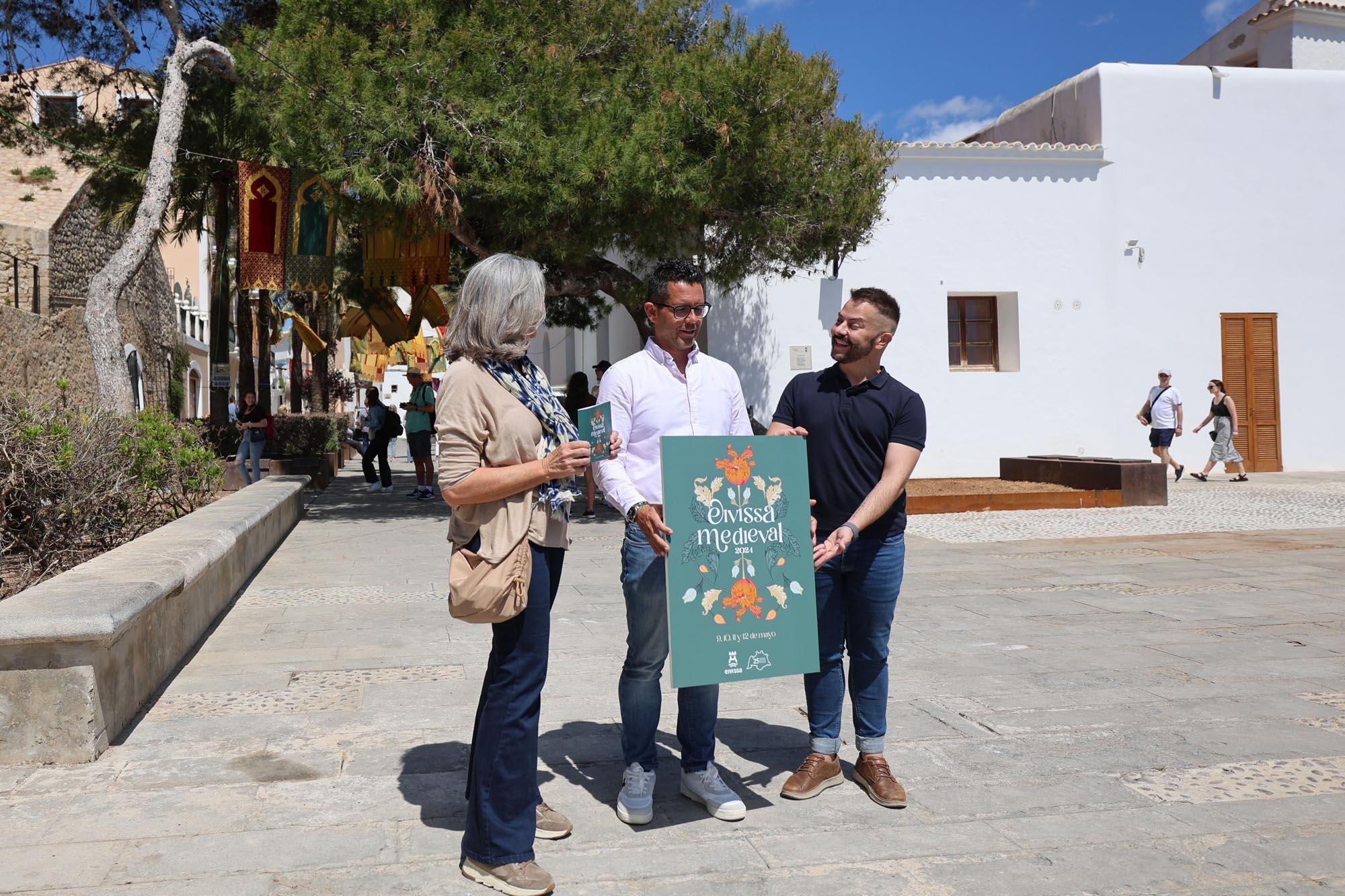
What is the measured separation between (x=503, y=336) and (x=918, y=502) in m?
11.1

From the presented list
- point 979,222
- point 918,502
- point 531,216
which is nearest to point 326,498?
point 531,216

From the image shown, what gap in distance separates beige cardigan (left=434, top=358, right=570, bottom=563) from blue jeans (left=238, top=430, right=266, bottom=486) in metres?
14.5

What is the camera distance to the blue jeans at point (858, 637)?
153 inches

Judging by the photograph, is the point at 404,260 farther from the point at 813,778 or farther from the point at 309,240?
the point at 813,778

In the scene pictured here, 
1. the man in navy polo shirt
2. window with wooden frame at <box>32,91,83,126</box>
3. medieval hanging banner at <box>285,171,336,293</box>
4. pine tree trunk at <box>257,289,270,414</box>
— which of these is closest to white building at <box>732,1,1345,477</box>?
medieval hanging banner at <box>285,171,336,293</box>

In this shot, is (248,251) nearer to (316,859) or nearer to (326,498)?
(326,498)

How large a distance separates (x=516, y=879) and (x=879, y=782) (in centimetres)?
132

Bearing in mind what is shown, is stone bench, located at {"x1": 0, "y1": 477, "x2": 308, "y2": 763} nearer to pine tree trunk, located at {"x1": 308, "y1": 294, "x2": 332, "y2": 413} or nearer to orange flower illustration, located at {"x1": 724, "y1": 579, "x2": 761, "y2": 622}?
orange flower illustration, located at {"x1": 724, "y1": 579, "x2": 761, "y2": 622}

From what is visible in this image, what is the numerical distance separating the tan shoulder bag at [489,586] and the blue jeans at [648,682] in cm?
56

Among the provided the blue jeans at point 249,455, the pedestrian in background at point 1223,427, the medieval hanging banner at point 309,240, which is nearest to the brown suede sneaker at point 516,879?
the medieval hanging banner at point 309,240

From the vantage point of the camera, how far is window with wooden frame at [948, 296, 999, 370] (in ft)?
62.7

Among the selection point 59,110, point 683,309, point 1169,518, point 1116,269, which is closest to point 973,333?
point 1116,269

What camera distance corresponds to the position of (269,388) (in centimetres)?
2003

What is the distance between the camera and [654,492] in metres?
3.61
